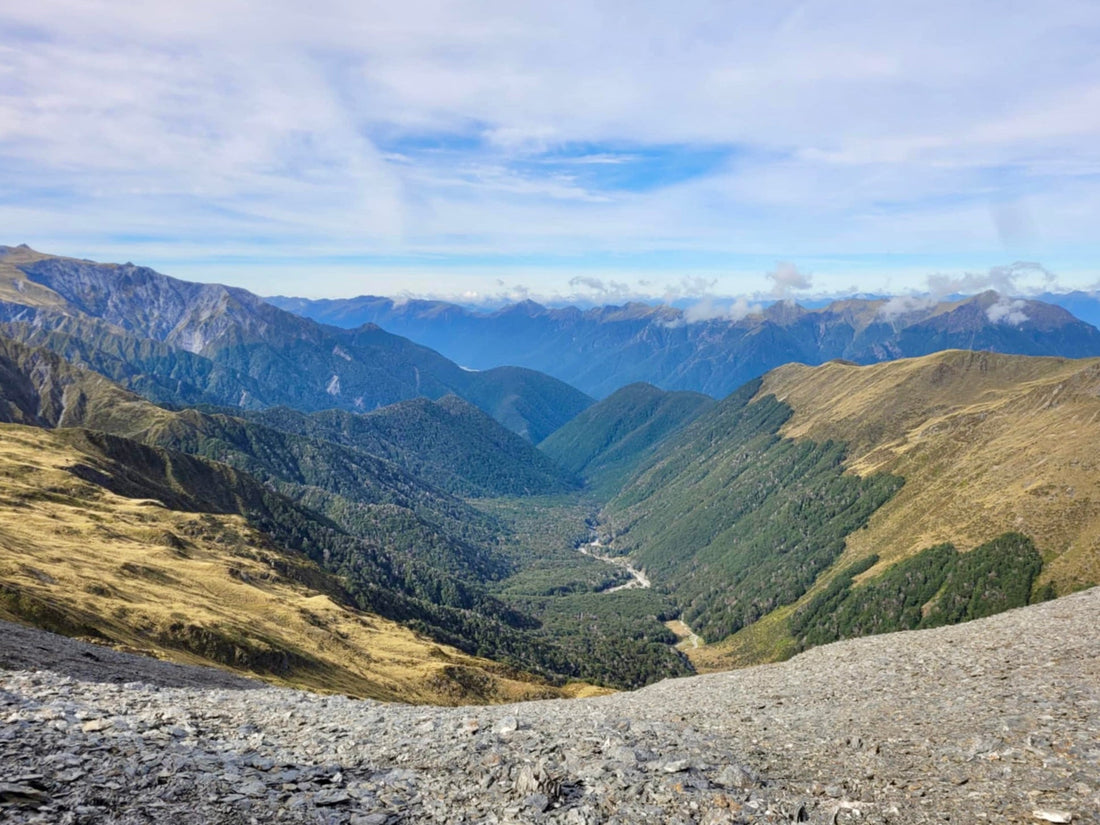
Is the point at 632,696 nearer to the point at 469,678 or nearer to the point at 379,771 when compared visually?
the point at 379,771

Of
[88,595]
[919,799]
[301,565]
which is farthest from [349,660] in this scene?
[919,799]

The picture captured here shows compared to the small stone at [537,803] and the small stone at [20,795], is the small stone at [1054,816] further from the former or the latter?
the small stone at [20,795]

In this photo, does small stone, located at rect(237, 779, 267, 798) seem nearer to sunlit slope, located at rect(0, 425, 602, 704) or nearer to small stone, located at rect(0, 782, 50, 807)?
small stone, located at rect(0, 782, 50, 807)

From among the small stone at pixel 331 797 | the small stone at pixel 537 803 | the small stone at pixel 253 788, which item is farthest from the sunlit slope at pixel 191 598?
the small stone at pixel 537 803

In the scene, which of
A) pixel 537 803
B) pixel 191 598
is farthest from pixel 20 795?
pixel 191 598

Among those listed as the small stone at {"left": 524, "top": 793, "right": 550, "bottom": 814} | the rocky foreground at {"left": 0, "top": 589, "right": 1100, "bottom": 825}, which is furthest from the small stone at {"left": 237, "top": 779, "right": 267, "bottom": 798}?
the small stone at {"left": 524, "top": 793, "right": 550, "bottom": 814}
